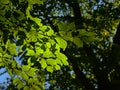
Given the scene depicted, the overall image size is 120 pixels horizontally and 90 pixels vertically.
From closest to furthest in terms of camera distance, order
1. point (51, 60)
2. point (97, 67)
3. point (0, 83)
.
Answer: point (51, 60)
point (97, 67)
point (0, 83)

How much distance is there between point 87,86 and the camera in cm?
1395

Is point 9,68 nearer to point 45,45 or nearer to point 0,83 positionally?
point 45,45

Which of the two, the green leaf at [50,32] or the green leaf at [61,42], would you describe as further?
the green leaf at [50,32]

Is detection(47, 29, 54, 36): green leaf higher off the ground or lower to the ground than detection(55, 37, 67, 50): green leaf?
higher

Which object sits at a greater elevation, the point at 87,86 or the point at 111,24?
the point at 111,24

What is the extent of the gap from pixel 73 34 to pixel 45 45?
2.36 feet

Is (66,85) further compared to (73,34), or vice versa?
(66,85)

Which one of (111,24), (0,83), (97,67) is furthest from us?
(0,83)

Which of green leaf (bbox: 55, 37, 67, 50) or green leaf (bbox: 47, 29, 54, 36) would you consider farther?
green leaf (bbox: 47, 29, 54, 36)

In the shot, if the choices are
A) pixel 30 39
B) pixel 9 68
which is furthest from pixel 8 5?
pixel 9 68

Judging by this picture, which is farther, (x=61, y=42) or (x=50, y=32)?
(x=50, y=32)

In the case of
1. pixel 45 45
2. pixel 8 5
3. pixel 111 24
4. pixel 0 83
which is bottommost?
pixel 0 83

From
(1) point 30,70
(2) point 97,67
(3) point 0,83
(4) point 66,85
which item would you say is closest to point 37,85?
(1) point 30,70

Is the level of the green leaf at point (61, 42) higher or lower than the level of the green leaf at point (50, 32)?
lower
